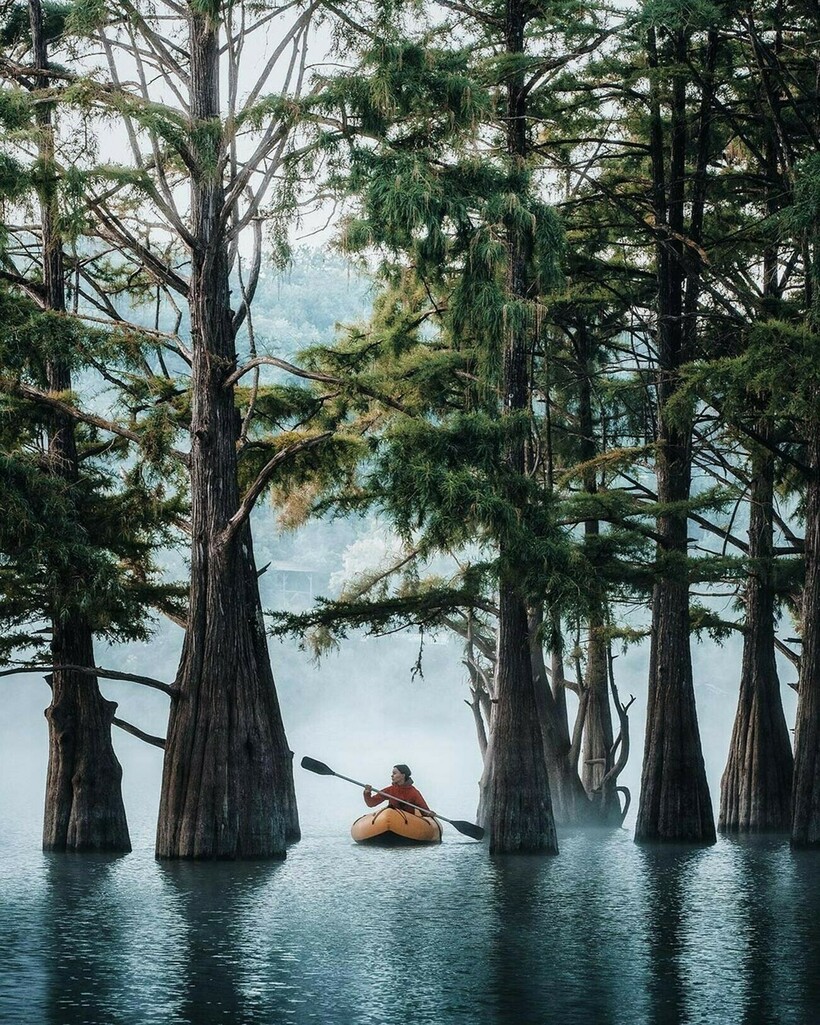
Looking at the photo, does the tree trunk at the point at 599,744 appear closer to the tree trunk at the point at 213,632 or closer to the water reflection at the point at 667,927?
the water reflection at the point at 667,927

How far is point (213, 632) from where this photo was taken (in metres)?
17.6

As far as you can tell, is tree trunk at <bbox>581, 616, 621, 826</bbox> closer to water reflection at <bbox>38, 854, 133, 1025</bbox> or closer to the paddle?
the paddle

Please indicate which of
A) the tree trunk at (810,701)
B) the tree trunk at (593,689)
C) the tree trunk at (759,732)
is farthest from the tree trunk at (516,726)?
the tree trunk at (759,732)

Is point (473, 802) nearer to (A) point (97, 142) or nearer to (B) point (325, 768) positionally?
(B) point (325, 768)

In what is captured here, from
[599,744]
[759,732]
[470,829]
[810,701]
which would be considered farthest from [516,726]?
[599,744]

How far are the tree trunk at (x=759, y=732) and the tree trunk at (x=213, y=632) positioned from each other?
27.0 ft

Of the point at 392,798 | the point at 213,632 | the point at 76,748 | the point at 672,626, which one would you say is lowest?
the point at 392,798

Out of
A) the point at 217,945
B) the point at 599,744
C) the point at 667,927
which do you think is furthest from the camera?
the point at 599,744

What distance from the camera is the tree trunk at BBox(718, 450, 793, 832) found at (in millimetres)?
23156

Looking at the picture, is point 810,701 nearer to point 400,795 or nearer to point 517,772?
point 517,772

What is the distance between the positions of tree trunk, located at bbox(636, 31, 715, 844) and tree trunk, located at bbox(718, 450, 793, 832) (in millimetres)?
2205

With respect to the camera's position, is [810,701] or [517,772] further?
[810,701]

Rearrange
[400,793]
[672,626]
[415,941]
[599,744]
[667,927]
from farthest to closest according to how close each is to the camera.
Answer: [599,744] < [400,793] < [672,626] < [667,927] < [415,941]

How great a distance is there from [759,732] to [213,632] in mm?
9377
